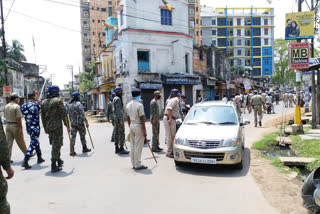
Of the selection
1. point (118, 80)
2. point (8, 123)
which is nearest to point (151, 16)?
point (118, 80)

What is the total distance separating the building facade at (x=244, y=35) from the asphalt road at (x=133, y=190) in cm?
7484

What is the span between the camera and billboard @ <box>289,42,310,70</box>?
10.3 meters

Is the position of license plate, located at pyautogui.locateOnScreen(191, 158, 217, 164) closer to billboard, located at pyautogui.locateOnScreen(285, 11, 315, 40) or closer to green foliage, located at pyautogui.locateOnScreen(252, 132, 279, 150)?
green foliage, located at pyautogui.locateOnScreen(252, 132, 279, 150)

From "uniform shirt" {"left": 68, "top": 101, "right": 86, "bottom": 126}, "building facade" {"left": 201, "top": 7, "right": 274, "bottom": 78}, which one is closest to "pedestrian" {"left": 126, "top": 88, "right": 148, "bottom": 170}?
"uniform shirt" {"left": 68, "top": 101, "right": 86, "bottom": 126}

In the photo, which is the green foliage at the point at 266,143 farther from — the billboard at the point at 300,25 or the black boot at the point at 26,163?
the black boot at the point at 26,163

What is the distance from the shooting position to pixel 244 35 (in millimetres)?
78125

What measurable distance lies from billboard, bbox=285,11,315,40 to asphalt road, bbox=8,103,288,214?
7.01 metres

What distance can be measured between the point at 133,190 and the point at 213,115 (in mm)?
3107

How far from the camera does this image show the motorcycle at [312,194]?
3598mm

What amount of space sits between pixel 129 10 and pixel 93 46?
48.5 metres

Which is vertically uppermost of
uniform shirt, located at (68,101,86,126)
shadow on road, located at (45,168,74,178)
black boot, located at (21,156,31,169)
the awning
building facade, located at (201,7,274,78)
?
building facade, located at (201,7,274,78)

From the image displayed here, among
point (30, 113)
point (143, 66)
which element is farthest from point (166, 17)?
point (30, 113)

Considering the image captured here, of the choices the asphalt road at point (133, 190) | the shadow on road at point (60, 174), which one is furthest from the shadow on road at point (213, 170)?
the shadow on road at point (60, 174)

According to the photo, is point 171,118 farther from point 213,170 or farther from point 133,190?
point 133,190
